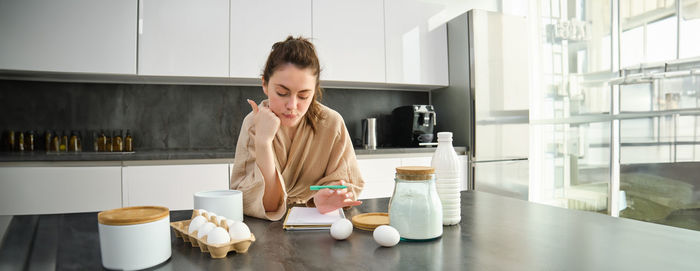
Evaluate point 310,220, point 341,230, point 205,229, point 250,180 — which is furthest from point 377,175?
point 205,229

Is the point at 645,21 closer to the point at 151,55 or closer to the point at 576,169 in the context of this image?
the point at 576,169

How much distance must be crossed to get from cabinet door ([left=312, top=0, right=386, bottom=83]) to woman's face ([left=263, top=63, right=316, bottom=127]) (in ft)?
6.21

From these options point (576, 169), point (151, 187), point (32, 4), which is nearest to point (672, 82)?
point (576, 169)

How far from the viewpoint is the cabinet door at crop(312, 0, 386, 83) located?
Answer: 316 centimetres

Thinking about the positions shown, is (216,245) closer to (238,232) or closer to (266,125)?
(238,232)

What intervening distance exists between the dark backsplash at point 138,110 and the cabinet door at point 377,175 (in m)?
1.14

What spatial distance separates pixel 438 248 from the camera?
78 centimetres

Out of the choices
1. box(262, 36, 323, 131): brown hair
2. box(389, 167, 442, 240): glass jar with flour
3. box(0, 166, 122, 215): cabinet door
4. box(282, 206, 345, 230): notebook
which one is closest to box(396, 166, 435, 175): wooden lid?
box(389, 167, 442, 240): glass jar with flour

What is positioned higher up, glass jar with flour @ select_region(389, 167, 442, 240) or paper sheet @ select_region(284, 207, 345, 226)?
glass jar with flour @ select_region(389, 167, 442, 240)

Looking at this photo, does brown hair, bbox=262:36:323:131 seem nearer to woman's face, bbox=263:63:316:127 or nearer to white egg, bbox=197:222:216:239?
woman's face, bbox=263:63:316:127

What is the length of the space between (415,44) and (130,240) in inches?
122

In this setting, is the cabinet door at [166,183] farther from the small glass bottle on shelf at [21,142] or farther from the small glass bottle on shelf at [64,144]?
the small glass bottle on shelf at [21,142]

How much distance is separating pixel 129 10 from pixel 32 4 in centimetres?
56

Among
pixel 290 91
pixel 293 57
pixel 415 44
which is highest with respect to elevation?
pixel 415 44
